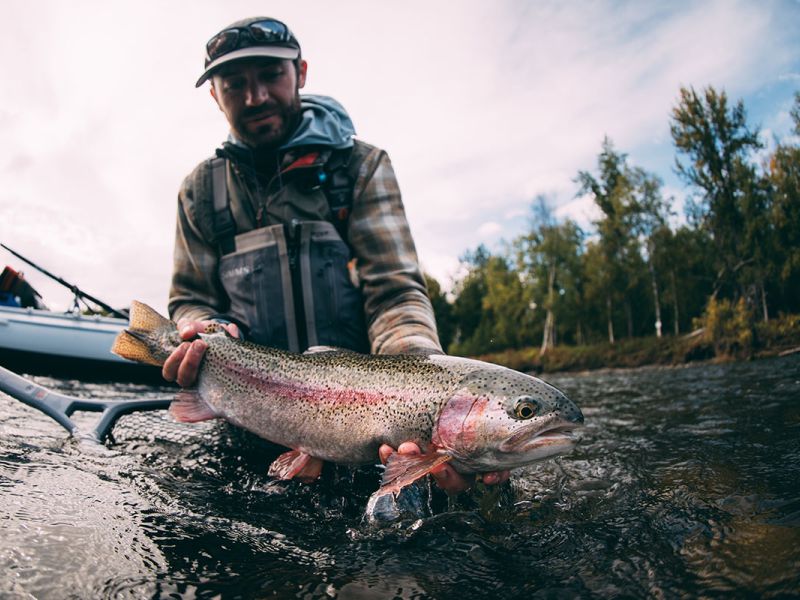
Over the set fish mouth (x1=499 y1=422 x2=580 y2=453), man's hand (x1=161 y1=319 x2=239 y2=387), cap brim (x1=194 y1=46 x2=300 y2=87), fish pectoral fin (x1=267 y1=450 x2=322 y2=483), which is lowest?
fish pectoral fin (x1=267 y1=450 x2=322 y2=483)

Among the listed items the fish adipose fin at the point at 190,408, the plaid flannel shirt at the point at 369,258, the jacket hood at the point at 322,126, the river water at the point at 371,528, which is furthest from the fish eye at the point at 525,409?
the jacket hood at the point at 322,126

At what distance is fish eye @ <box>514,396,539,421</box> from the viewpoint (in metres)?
2.07

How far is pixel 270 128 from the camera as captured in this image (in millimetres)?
3934

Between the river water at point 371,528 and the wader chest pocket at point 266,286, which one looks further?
the wader chest pocket at point 266,286

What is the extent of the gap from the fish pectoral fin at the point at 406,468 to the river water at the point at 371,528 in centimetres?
27

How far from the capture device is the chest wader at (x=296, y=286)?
373 centimetres

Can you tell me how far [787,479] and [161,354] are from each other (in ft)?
11.5

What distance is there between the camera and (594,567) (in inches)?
75.5

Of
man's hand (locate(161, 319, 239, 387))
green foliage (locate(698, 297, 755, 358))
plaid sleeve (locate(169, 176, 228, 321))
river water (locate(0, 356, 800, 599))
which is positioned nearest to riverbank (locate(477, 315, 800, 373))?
green foliage (locate(698, 297, 755, 358))

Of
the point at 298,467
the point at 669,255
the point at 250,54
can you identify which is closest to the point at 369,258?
the point at 250,54

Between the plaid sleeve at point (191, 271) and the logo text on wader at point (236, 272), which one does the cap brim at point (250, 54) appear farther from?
the logo text on wader at point (236, 272)

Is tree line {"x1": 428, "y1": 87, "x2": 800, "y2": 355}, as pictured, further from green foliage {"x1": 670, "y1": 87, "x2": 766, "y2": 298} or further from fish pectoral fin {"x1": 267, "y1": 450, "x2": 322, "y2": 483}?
fish pectoral fin {"x1": 267, "y1": 450, "x2": 322, "y2": 483}

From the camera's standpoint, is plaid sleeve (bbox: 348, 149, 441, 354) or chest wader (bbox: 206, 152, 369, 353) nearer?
plaid sleeve (bbox: 348, 149, 441, 354)

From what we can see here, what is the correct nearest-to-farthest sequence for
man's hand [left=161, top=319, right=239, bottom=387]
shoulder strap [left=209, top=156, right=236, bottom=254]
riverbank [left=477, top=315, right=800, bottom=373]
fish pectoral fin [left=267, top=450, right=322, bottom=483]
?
1. fish pectoral fin [left=267, top=450, right=322, bottom=483]
2. man's hand [left=161, top=319, right=239, bottom=387]
3. shoulder strap [left=209, top=156, right=236, bottom=254]
4. riverbank [left=477, top=315, right=800, bottom=373]
